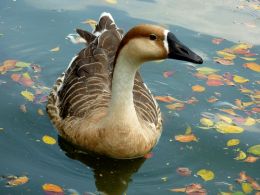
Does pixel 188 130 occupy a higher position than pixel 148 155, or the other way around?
pixel 188 130

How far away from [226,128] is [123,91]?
1.82 metres

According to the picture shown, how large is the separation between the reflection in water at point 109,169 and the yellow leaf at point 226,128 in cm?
122

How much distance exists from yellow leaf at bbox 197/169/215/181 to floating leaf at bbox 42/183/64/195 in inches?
61.2

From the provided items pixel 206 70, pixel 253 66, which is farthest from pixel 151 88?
pixel 253 66

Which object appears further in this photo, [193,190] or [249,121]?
[249,121]

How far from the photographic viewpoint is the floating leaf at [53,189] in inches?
225

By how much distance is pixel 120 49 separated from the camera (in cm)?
573

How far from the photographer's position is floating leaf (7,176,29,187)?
227 inches

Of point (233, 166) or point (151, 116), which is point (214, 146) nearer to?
point (233, 166)

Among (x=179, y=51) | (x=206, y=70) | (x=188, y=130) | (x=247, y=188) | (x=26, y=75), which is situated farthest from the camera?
(x=206, y=70)

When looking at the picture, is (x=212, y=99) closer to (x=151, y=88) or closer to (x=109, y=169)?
(x=151, y=88)

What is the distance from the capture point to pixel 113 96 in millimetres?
5988

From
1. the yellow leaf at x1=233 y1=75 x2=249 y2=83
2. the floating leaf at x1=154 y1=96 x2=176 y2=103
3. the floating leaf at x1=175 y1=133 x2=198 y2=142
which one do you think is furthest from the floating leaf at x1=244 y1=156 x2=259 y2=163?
the yellow leaf at x1=233 y1=75 x2=249 y2=83

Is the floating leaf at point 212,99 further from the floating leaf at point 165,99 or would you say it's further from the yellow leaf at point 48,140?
the yellow leaf at point 48,140
